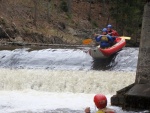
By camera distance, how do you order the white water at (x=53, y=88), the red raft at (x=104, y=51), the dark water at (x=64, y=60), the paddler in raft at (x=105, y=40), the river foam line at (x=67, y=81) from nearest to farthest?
the white water at (x=53, y=88), the river foam line at (x=67, y=81), the dark water at (x=64, y=60), the red raft at (x=104, y=51), the paddler in raft at (x=105, y=40)

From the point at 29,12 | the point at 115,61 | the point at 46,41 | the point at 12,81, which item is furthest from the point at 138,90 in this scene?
the point at 29,12

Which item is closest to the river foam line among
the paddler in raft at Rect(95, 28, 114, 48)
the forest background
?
the paddler in raft at Rect(95, 28, 114, 48)

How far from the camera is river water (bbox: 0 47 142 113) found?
10234 mm

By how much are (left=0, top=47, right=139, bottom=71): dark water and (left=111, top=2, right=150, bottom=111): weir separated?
463 centimetres

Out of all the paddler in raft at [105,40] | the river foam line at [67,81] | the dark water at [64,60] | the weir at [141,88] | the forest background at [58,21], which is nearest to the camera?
the weir at [141,88]

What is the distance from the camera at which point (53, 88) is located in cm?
1292

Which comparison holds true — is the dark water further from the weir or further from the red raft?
the weir

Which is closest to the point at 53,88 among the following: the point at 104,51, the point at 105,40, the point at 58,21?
the point at 104,51

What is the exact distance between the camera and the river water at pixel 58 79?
10234mm

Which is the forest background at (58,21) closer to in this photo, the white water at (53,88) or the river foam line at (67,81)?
the river foam line at (67,81)

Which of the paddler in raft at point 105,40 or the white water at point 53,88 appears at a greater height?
the paddler in raft at point 105,40

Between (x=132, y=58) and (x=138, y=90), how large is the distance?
6.91 meters

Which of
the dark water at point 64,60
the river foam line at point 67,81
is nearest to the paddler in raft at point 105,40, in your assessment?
the dark water at point 64,60

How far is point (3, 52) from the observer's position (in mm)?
18734
